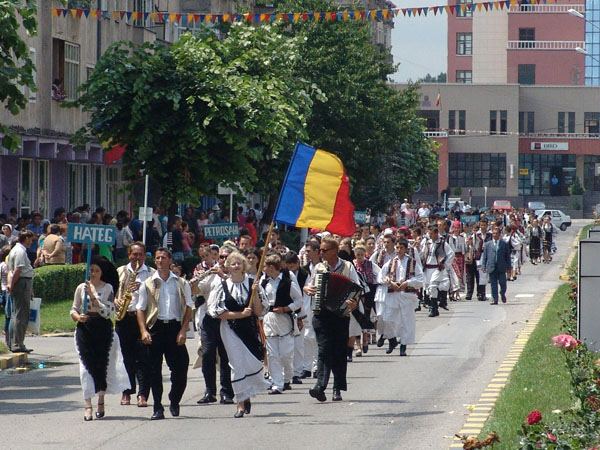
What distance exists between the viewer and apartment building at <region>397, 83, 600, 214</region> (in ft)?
344

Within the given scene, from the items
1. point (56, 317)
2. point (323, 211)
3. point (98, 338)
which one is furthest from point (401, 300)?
point (98, 338)

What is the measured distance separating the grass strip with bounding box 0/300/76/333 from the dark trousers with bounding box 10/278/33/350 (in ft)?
10.4

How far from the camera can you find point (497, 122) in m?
105

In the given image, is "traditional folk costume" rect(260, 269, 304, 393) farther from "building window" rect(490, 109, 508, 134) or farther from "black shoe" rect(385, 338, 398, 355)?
"building window" rect(490, 109, 508, 134)

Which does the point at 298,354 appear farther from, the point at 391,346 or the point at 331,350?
the point at 391,346

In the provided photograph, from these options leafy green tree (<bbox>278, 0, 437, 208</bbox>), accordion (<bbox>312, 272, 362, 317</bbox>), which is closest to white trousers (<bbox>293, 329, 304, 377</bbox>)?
accordion (<bbox>312, 272, 362, 317</bbox>)

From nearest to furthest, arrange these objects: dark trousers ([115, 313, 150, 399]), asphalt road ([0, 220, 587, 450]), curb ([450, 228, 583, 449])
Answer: asphalt road ([0, 220, 587, 450]), curb ([450, 228, 583, 449]), dark trousers ([115, 313, 150, 399])

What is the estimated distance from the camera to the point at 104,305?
1336 cm

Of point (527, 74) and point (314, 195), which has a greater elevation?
point (527, 74)

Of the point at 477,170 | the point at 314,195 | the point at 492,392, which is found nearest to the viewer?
the point at 492,392

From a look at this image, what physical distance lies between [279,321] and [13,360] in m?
4.85

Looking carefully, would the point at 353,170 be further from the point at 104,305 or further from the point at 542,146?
the point at 542,146

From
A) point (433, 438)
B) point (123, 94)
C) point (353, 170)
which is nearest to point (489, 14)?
point (353, 170)

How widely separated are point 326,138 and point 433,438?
37.4 m
